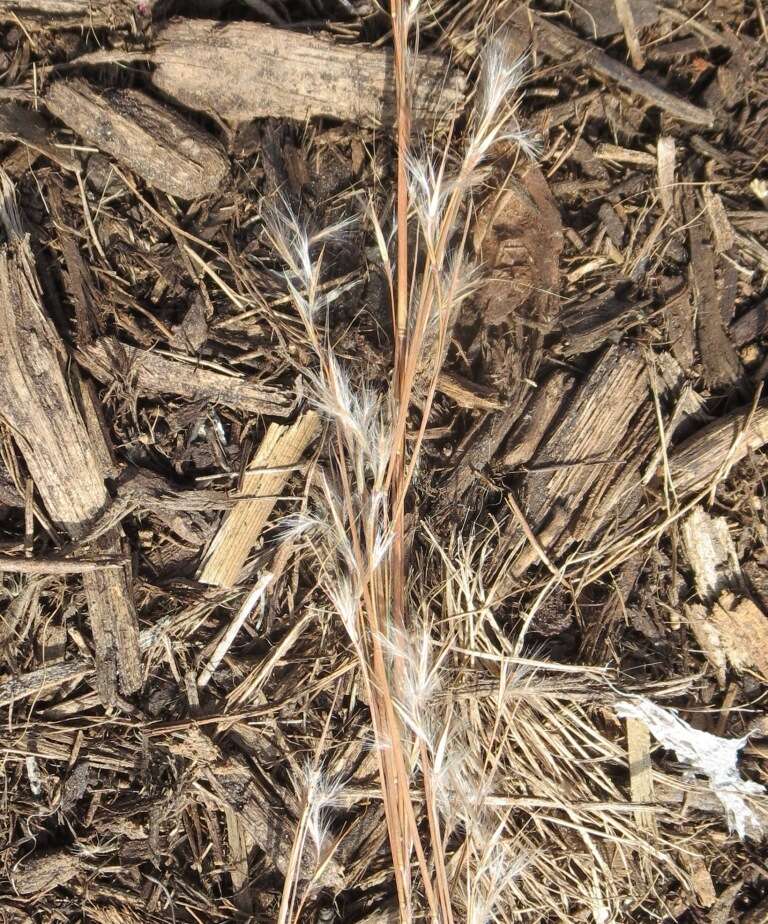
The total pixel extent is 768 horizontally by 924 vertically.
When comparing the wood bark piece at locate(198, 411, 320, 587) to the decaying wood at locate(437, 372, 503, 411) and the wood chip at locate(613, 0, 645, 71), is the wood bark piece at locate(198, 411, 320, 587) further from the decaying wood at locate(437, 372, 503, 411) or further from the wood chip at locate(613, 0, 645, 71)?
the wood chip at locate(613, 0, 645, 71)

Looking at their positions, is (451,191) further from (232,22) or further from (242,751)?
(242,751)

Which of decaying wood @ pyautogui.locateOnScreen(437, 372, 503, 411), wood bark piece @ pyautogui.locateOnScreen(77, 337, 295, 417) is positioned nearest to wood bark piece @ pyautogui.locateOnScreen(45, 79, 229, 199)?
wood bark piece @ pyautogui.locateOnScreen(77, 337, 295, 417)

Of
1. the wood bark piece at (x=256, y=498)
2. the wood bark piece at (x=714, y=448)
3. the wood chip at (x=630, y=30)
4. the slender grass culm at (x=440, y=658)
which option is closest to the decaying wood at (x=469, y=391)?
the slender grass culm at (x=440, y=658)

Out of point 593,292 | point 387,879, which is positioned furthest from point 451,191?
point 387,879

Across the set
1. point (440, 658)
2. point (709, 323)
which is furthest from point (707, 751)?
point (709, 323)

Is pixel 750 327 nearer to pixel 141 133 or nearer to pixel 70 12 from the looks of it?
pixel 141 133

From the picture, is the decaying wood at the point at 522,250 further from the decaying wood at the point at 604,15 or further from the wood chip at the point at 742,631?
the wood chip at the point at 742,631
